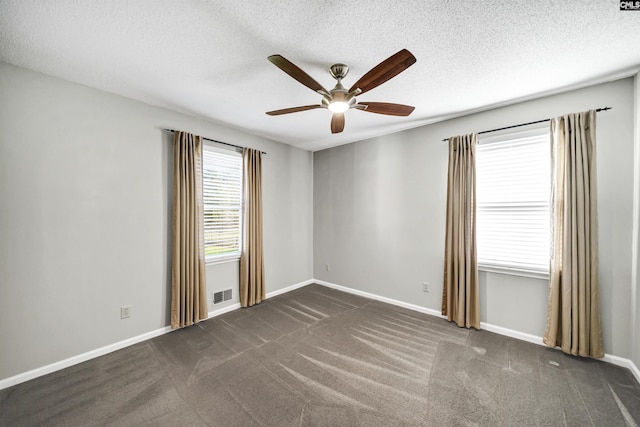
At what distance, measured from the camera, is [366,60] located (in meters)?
1.96

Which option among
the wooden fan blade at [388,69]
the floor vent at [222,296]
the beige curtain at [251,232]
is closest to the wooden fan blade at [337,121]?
the wooden fan blade at [388,69]

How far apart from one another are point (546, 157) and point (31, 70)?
5176 millimetres

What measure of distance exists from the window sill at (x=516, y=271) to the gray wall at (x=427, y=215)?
7 cm

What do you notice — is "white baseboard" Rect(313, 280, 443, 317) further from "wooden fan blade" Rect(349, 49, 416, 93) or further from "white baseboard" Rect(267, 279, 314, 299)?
"wooden fan blade" Rect(349, 49, 416, 93)

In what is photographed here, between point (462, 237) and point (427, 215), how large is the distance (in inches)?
22.8

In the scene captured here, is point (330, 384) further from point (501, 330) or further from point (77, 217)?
point (77, 217)

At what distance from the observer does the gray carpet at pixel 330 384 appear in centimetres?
172

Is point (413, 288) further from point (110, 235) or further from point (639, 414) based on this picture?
point (110, 235)

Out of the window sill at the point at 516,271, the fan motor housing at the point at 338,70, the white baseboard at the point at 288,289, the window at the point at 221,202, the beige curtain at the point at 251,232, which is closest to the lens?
the fan motor housing at the point at 338,70

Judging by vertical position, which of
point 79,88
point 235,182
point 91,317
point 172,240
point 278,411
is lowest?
point 278,411

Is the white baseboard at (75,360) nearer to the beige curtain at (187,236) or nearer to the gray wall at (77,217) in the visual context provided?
the gray wall at (77,217)

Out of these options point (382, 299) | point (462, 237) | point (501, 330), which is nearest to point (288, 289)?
point (382, 299)

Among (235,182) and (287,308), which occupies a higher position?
(235,182)

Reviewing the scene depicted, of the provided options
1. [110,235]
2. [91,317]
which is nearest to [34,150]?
[110,235]
